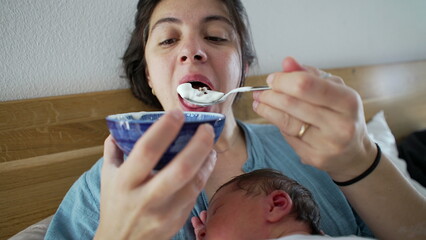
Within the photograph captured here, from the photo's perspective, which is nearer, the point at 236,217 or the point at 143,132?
the point at 143,132

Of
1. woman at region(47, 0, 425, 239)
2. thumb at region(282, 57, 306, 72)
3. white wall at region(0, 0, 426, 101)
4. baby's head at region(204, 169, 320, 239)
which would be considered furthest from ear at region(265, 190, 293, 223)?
white wall at region(0, 0, 426, 101)

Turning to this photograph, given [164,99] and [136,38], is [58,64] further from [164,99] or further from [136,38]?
[164,99]

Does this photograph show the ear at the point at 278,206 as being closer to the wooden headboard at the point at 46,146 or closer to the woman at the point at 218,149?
the woman at the point at 218,149

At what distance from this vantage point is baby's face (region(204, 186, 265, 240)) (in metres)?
0.75

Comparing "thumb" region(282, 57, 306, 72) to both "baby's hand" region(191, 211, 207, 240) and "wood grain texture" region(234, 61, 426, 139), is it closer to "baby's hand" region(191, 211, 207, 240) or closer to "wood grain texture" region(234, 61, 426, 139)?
"baby's hand" region(191, 211, 207, 240)

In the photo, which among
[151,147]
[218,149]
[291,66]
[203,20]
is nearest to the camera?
[151,147]

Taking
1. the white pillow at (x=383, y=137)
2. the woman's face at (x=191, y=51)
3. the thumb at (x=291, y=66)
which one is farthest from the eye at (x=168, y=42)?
the white pillow at (x=383, y=137)

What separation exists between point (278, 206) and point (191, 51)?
538mm

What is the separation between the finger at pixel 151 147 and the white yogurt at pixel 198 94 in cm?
40

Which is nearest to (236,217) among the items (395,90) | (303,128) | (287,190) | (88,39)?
(287,190)

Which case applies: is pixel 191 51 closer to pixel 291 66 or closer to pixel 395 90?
pixel 291 66

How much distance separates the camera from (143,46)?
A: 120 centimetres

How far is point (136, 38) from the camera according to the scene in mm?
1211

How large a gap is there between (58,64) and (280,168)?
0.93 m
